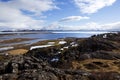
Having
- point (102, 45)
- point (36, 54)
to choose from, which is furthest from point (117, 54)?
point (36, 54)

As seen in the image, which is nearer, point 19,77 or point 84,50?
point 19,77

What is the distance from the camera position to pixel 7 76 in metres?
17.6

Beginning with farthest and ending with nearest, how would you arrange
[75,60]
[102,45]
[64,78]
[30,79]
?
[102,45] < [75,60] < [64,78] < [30,79]

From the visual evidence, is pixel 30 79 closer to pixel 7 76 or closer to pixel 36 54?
pixel 7 76

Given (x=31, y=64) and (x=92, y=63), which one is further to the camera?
(x=92, y=63)

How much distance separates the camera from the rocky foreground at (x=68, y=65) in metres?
17.9

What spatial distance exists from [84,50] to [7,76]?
27.8 meters

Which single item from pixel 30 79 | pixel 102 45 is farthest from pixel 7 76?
pixel 102 45

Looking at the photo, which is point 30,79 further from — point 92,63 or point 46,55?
point 46,55

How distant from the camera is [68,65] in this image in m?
33.3

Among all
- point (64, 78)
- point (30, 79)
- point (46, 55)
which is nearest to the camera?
point (30, 79)

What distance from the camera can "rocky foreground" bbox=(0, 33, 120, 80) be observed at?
17944mm

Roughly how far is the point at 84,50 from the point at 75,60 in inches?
291

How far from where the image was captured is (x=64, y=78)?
18.1 metres
